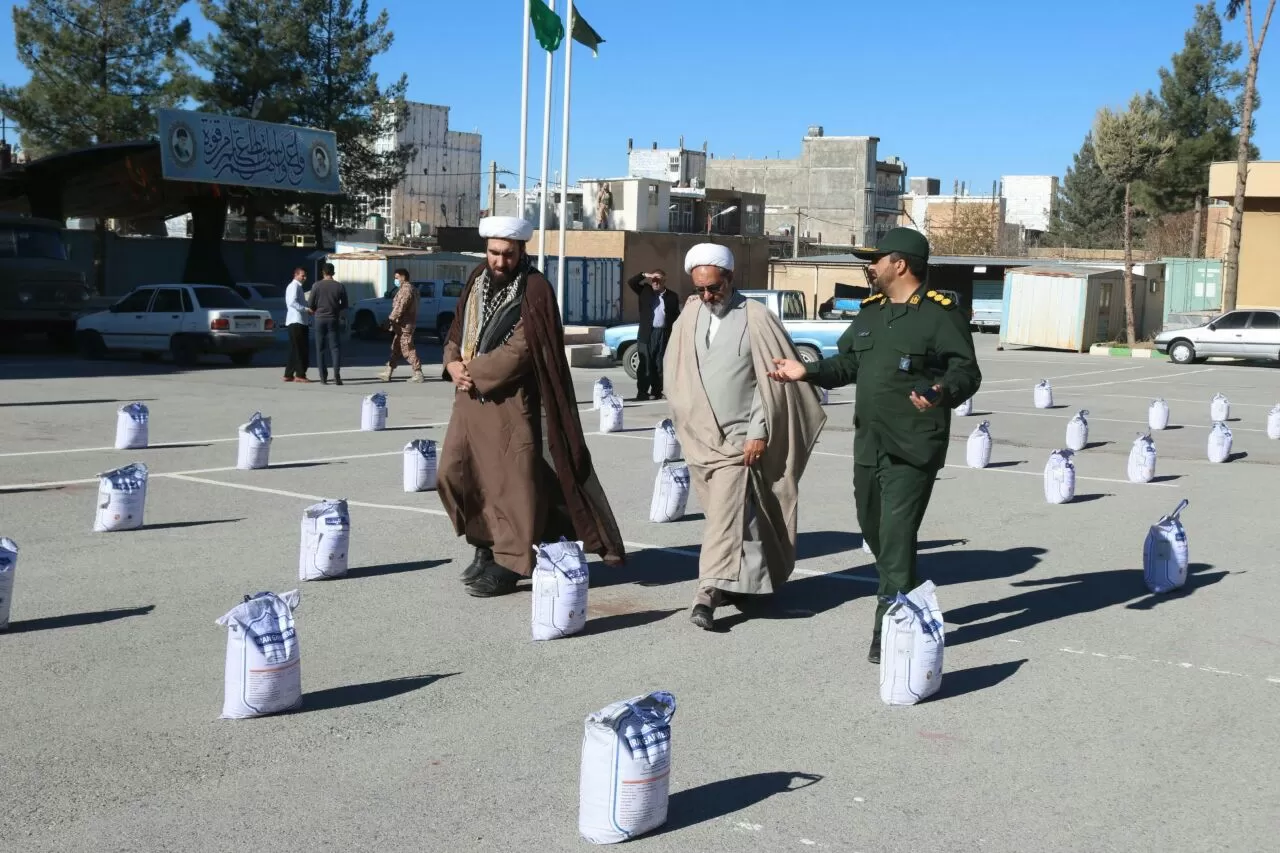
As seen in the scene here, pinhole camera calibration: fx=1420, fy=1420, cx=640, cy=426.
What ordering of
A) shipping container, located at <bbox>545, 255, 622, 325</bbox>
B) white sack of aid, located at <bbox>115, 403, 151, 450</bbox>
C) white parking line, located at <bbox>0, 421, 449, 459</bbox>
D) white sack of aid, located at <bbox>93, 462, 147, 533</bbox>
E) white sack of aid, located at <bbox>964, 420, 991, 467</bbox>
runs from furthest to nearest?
shipping container, located at <bbox>545, 255, 622, 325</bbox> → white sack of aid, located at <bbox>964, 420, 991, 467</bbox> → white sack of aid, located at <bbox>115, 403, 151, 450</bbox> → white parking line, located at <bbox>0, 421, 449, 459</bbox> → white sack of aid, located at <bbox>93, 462, 147, 533</bbox>

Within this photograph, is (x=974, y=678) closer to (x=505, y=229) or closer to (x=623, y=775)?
(x=623, y=775)

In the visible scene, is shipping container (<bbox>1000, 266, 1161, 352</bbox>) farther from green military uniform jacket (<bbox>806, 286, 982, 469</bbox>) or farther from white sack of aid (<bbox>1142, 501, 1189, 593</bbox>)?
green military uniform jacket (<bbox>806, 286, 982, 469</bbox>)

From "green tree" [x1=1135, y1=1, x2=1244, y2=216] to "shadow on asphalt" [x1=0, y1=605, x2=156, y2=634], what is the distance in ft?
207

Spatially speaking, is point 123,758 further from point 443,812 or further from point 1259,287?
point 1259,287

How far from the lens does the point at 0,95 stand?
4466 cm

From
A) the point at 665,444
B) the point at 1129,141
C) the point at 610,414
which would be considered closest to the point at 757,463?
the point at 665,444

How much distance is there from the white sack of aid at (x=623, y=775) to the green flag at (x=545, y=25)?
24.8 meters

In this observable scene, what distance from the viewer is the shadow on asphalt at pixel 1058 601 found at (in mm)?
7281

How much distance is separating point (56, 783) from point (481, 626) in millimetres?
2577

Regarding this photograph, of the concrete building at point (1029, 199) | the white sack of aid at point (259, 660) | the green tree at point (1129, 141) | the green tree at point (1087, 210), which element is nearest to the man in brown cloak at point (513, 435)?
the white sack of aid at point (259, 660)

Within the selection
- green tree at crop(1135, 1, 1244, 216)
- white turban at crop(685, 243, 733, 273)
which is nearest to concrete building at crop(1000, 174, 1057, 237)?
green tree at crop(1135, 1, 1244, 216)

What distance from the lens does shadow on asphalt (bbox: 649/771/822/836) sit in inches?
180

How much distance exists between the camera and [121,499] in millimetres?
9188

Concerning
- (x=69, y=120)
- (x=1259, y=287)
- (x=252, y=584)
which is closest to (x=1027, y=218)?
(x=1259, y=287)
